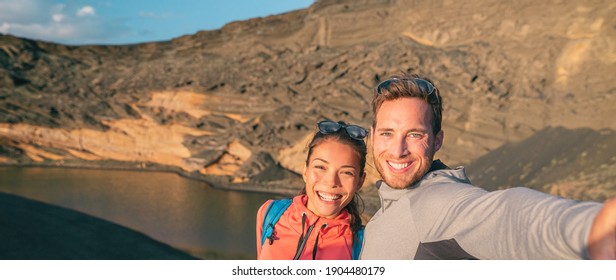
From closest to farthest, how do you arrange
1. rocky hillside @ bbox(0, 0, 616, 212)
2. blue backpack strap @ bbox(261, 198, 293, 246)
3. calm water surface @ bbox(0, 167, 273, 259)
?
blue backpack strap @ bbox(261, 198, 293, 246), calm water surface @ bbox(0, 167, 273, 259), rocky hillside @ bbox(0, 0, 616, 212)

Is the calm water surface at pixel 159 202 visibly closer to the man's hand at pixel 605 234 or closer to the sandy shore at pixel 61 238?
the sandy shore at pixel 61 238

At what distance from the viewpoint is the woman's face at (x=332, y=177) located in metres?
2.48

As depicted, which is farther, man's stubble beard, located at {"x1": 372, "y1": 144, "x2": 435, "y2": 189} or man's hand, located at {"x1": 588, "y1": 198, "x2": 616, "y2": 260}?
man's stubble beard, located at {"x1": 372, "y1": 144, "x2": 435, "y2": 189}

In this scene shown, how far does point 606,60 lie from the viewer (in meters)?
13.8

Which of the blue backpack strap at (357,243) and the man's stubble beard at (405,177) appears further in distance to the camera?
the blue backpack strap at (357,243)

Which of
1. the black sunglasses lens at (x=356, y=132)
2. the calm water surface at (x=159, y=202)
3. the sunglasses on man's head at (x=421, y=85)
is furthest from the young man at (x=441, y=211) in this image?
the calm water surface at (x=159, y=202)

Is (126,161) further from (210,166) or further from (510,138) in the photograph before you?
(510,138)

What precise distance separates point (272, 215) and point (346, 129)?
0.55 meters

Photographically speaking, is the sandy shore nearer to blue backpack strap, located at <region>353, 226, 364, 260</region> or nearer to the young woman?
the young woman

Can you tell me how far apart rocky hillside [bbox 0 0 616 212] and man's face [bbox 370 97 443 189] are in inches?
356

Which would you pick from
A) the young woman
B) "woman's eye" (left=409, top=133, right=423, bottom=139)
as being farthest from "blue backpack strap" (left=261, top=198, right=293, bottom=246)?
"woman's eye" (left=409, top=133, right=423, bottom=139)

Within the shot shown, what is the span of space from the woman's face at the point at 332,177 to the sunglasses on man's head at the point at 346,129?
0.17ft

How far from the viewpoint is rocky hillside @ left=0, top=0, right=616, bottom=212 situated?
13.2 meters

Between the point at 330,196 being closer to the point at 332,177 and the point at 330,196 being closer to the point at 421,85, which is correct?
the point at 332,177
